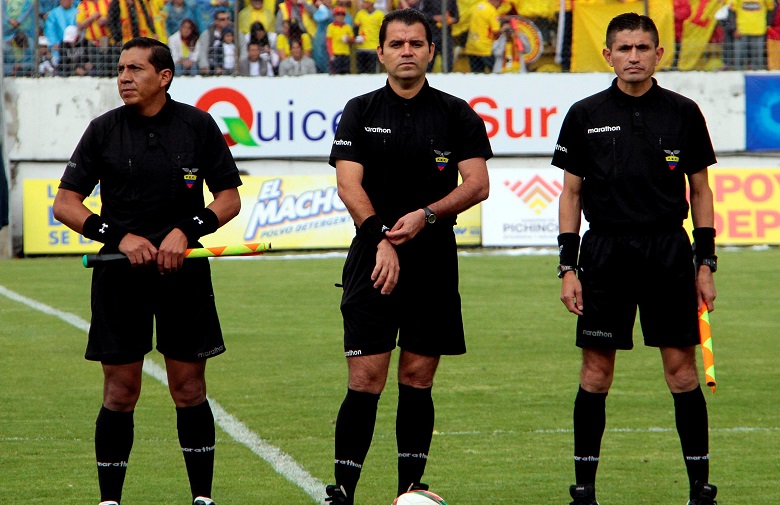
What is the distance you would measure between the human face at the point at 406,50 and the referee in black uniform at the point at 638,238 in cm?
76

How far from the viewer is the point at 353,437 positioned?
5543mm

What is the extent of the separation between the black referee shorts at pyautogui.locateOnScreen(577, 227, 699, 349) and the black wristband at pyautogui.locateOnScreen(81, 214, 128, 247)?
200 centimetres

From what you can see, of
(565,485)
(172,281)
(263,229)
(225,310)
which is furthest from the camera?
(263,229)

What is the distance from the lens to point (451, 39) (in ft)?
74.1

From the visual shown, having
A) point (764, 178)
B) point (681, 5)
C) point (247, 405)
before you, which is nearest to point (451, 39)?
point (681, 5)

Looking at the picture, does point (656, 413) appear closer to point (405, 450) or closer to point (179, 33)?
point (405, 450)

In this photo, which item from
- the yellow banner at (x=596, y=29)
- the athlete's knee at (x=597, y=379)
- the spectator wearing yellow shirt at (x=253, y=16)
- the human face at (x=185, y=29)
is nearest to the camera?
the athlete's knee at (x=597, y=379)

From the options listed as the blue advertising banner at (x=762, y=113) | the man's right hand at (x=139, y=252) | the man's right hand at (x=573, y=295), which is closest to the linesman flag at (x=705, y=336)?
the man's right hand at (x=573, y=295)

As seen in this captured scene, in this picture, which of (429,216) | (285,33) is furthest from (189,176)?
(285,33)

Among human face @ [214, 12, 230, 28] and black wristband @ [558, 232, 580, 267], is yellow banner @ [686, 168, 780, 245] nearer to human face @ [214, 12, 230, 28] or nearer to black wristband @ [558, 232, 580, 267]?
human face @ [214, 12, 230, 28]

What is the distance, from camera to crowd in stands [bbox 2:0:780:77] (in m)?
22.2

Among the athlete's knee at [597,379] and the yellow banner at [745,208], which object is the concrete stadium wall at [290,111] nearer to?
the yellow banner at [745,208]

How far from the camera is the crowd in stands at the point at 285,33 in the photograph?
22.2 metres

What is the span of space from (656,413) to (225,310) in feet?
21.9
